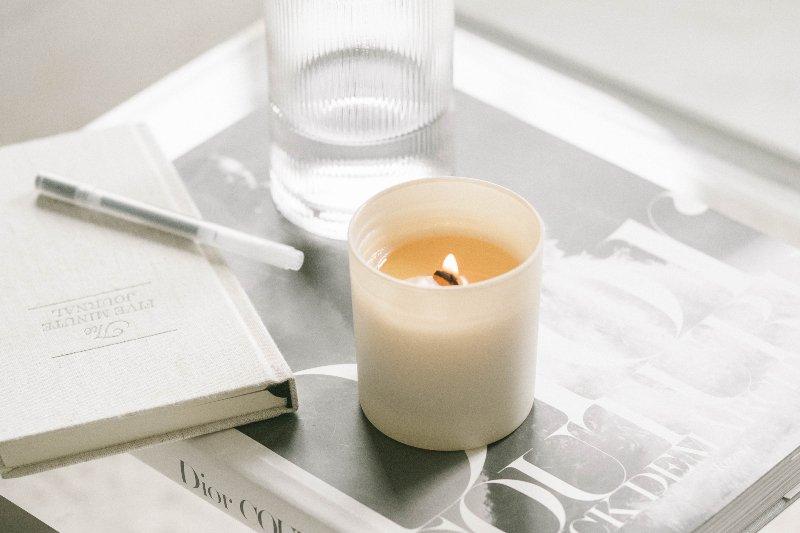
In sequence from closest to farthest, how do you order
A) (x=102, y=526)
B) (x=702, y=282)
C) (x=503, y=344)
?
(x=503, y=344), (x=702, y=282), (x=102, y=526)

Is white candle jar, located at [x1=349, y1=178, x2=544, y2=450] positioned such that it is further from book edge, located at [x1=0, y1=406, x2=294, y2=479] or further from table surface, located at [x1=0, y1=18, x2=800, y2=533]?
table surface, located at [x1=0, y1=18, x2=800, y2=533]

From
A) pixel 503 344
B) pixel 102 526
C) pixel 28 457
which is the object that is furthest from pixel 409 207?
pixel 102 526

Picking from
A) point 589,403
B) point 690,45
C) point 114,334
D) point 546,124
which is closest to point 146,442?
point 114,334

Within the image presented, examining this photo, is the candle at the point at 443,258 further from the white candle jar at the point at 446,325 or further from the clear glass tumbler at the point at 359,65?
the clear glass tumbler at the point at 359,65

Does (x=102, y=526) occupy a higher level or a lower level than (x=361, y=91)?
lower

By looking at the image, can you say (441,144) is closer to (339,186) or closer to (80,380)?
(339,186)

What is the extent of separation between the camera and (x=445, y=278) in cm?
51

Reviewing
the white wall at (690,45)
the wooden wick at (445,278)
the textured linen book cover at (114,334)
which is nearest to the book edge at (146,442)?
the textured linen book cover at (114,334)

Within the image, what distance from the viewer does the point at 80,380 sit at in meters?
0.55

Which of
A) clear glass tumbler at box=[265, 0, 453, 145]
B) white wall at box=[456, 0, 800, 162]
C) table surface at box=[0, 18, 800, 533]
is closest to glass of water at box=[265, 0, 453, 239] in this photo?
clear glass tumbler at box=[265, 0, 453, 145]

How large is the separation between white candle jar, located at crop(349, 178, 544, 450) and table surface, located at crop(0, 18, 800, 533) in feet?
0.67

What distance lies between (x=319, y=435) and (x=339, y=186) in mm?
173

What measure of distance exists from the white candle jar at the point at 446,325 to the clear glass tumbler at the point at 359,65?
0.12 meters

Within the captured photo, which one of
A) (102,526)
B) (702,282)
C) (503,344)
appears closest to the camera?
(503,344)
